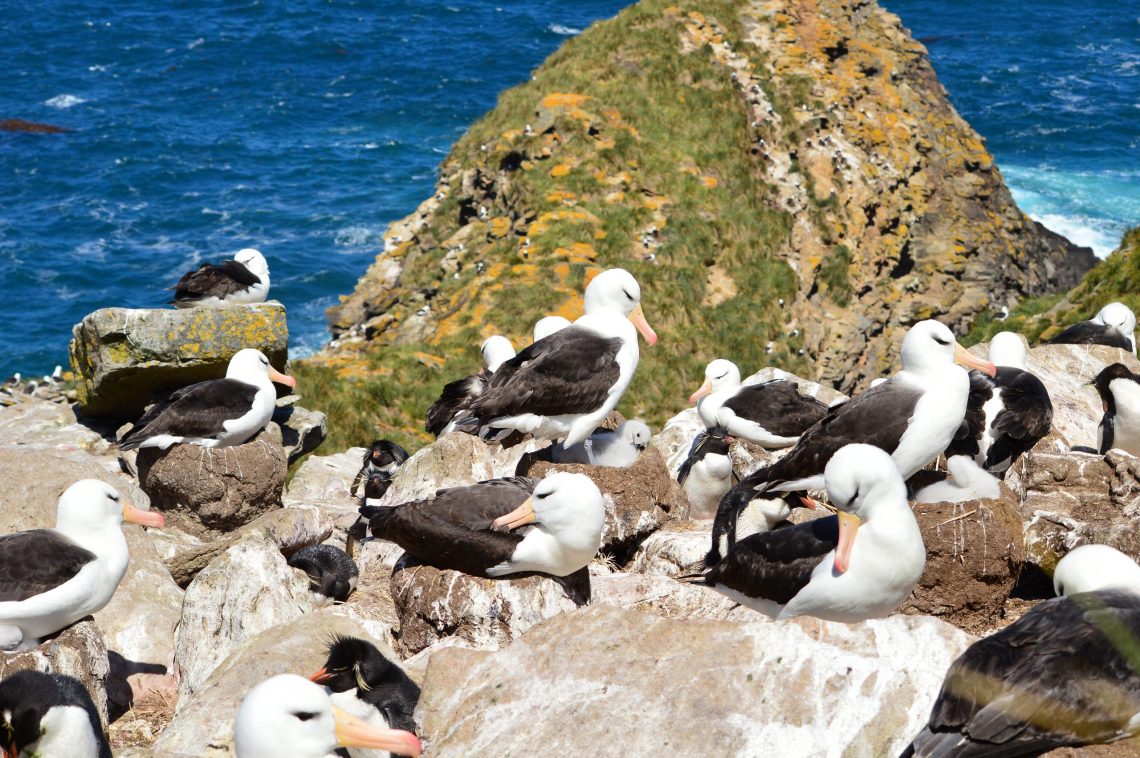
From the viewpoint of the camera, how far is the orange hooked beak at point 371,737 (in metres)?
5.34

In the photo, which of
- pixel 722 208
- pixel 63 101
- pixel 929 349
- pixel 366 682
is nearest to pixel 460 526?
pixel 366 682

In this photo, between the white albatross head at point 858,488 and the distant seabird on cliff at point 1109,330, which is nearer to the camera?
the white albatross head at point 858,488

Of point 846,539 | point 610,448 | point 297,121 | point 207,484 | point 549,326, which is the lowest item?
point 297,121

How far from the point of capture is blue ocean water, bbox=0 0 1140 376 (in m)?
38.8

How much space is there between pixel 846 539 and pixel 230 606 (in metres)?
4.54

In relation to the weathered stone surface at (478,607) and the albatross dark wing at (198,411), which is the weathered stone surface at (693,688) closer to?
the weathered stone surface at (478,607)

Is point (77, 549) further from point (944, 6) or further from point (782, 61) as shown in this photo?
point (944, 6)

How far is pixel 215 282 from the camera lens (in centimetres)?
1379

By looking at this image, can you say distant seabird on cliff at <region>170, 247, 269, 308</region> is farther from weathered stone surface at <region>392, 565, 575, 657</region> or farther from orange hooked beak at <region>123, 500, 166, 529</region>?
weathered stone surface at <region>392, 565, 575, 657</region>

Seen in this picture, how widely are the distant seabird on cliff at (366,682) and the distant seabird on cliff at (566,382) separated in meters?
3.09

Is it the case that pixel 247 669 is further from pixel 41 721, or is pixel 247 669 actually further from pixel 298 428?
pixel 298 428

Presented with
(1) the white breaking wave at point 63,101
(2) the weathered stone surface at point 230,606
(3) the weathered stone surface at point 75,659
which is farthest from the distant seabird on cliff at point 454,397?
(1) the white breaking wave at point 63,101

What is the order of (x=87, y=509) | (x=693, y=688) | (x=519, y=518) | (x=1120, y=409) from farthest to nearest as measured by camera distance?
(x=1120, y=409), (x=87, y=509), (x=519, y=518), (x=693, y=688)

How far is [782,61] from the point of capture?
25.7 m
